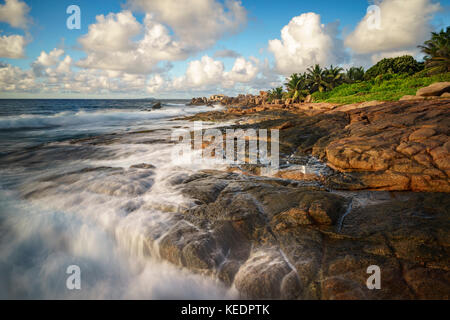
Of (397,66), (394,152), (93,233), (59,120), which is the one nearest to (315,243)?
(394,152)

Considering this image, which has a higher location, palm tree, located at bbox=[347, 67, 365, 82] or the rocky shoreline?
palm tree, located at bbox=[347, 67, 365, 82]

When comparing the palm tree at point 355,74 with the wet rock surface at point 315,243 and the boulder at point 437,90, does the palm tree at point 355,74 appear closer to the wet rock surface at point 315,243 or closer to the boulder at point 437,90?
the boulder at point 437,90

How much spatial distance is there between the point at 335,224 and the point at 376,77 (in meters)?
33.7

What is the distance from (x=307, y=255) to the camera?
2881 mm

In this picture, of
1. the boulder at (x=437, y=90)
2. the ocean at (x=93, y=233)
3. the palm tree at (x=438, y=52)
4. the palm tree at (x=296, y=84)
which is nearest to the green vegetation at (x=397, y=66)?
the palm tree at (x=438, y=52)

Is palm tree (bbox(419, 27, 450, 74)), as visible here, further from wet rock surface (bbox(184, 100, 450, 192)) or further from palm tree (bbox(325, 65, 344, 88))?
wet rock surface (bbox(184, 100, 450, 192))

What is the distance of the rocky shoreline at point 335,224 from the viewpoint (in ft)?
8.28

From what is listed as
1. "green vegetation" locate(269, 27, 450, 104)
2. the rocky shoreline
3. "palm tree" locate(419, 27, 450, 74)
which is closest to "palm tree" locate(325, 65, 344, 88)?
"green vegetation" locate(269, 27, 450, 104)

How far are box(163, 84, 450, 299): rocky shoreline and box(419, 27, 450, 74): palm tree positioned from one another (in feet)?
84.1

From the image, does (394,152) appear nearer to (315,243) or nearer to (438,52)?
(315,243)

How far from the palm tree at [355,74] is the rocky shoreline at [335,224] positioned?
127 feet

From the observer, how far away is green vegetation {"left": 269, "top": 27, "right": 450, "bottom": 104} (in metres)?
21.2

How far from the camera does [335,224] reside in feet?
11.1
